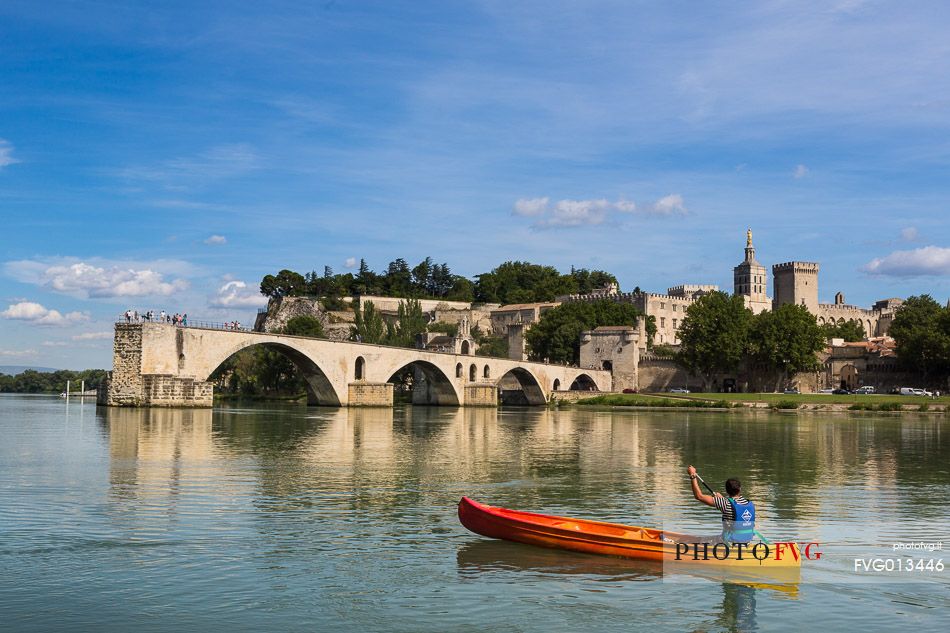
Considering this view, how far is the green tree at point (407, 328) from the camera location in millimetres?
95375

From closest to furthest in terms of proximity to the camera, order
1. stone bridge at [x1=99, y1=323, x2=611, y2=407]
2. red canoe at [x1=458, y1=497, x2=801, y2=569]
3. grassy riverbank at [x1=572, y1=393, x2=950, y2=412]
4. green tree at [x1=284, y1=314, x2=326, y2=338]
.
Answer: red canoe at [x1=458, y1=497, x2=801, y2=569] → stone bridge at [x1=99, y1=323, x2=611, y2=407] → grassy riverbank at [x1=572, y1=393, x2=950, y2=412] → green tree at [x1=284, y1=314, x2=326, y2=338]

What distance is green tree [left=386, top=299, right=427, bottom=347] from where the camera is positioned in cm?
A: 9538

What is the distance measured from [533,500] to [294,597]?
8401 millimetres

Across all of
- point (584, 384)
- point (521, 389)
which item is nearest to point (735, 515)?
point (521, 389)

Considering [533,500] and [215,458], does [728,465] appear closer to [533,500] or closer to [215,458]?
[533,500]

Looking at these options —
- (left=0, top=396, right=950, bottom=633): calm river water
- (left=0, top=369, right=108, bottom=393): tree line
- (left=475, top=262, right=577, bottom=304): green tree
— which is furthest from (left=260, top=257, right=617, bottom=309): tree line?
(left=0, top=396, right=950, bottom=633): calm river water

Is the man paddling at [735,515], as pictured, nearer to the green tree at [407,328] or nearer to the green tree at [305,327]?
the green tree at [407,328]

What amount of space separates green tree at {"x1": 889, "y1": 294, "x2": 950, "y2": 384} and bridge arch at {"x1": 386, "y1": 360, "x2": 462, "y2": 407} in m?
39.4

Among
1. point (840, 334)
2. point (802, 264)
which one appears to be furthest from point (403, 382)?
point (802, 264)

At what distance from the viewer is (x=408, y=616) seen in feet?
35.8

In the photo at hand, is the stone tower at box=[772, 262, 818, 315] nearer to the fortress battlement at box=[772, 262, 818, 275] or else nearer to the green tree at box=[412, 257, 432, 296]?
the fortress battlement at box=[772, 262, 818, 275]

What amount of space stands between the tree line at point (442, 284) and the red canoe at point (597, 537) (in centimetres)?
10246

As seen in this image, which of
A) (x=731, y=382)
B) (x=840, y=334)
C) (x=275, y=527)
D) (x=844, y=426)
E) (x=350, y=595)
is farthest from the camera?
(x=840, y=334)

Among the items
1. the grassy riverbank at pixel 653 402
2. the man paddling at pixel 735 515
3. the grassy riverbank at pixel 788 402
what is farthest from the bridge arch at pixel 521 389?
the man paddling at pixel 735 515
